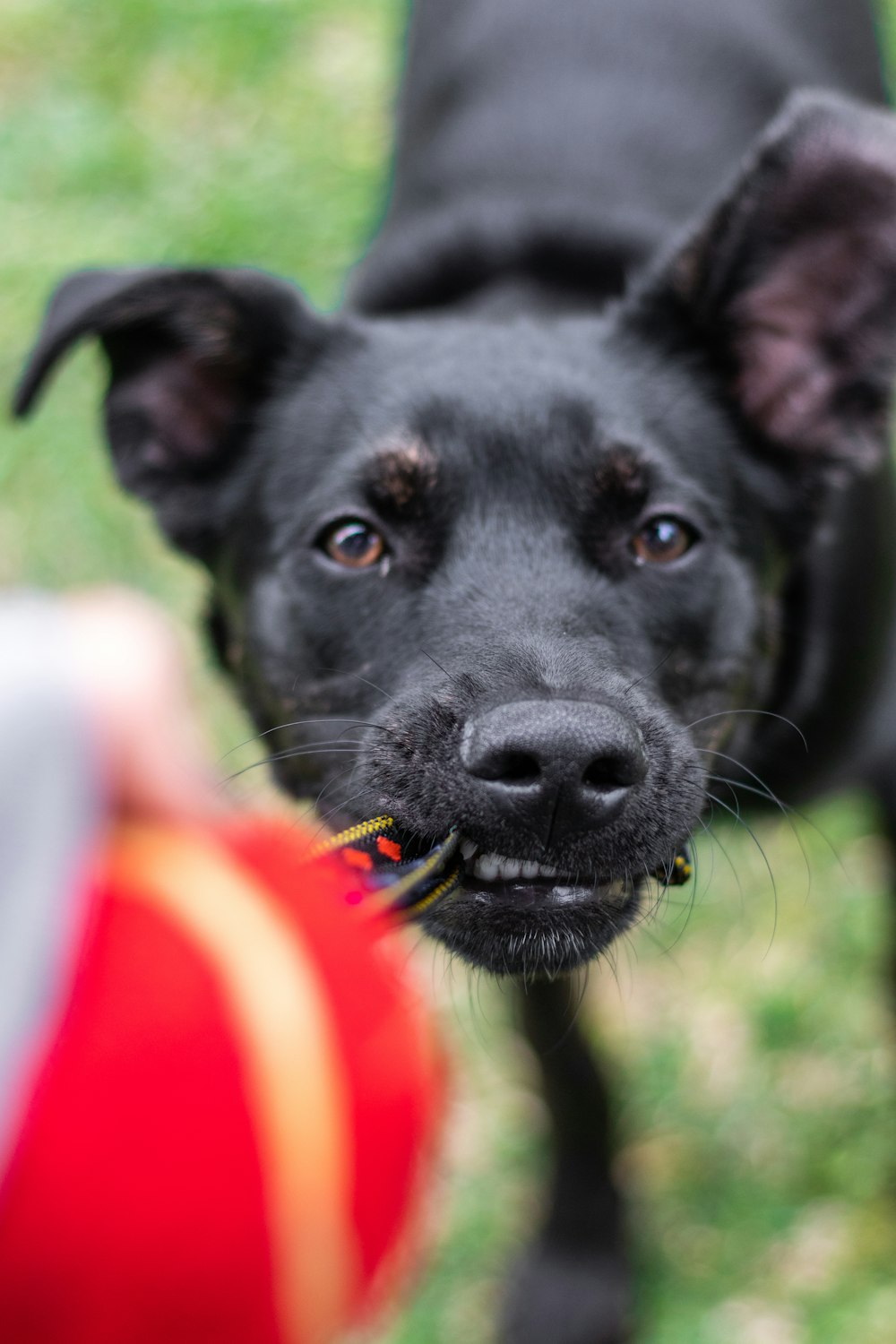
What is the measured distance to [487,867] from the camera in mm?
2029

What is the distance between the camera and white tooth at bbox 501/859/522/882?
203cm

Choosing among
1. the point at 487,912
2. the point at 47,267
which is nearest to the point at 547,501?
the point at 487,912

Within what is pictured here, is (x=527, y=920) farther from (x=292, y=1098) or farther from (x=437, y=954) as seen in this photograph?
(x=437, y=954)

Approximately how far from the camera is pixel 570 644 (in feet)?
6.81

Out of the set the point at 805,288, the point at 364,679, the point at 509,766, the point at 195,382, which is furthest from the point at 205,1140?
the point at 805,288

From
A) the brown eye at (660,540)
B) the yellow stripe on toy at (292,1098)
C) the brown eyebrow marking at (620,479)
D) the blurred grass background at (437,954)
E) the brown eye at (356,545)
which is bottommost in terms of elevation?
the blurred grass background at (437,954)

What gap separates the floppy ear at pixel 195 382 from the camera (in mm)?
2711

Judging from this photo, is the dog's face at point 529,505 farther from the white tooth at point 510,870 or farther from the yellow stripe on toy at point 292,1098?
the yellow stripe on toy at point 292,1098

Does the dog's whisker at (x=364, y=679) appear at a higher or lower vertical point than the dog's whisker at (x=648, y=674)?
lower

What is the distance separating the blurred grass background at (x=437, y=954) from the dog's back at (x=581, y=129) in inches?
51.3

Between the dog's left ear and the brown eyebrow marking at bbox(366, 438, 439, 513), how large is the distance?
63 cm

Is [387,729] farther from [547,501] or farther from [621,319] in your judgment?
[621,319]

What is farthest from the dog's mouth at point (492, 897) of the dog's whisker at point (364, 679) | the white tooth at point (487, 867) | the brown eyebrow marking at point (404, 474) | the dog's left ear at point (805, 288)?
the dog's left ear at point (805, 288)

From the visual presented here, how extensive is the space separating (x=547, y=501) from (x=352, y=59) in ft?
14.6
